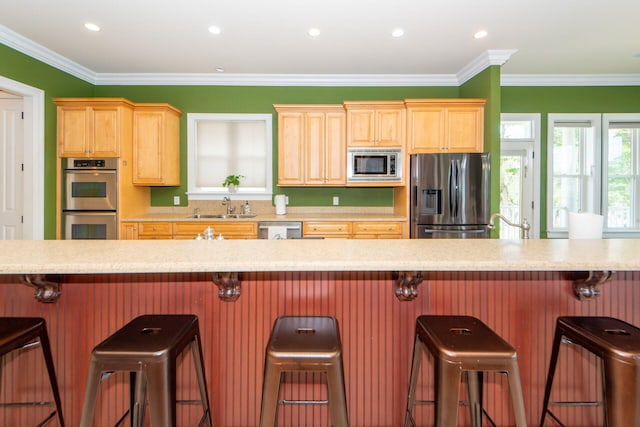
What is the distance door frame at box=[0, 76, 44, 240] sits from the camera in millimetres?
3912

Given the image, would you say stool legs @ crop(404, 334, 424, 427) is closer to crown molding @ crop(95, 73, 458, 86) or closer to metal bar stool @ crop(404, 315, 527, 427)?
metal bar stool @ crop(404, 315, 527, 427)

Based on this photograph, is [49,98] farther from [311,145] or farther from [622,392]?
[622,392]

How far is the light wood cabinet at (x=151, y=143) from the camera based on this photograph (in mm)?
4430

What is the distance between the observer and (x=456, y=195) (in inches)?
157

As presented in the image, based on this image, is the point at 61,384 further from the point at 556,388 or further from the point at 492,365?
the point at 556,388

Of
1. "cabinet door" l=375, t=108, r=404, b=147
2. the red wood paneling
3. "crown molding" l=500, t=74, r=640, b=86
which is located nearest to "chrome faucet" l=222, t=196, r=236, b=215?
"cabinet door" l=375, t=108, r=404, b=147

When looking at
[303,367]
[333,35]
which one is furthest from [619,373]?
[333,35]

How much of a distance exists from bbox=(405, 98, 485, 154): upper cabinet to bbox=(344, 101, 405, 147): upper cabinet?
0.41ft

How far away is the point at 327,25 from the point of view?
11.0 feet

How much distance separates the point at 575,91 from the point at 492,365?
16.4ft

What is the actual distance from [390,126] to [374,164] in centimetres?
48

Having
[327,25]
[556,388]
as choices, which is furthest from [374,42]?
[556,388]

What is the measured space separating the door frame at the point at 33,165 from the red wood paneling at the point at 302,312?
287cm

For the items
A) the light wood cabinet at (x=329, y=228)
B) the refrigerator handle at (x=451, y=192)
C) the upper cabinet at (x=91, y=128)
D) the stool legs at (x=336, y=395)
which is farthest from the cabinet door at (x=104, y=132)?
the stool legs at (x=336, y=395)
